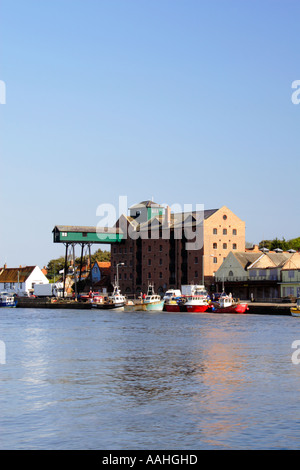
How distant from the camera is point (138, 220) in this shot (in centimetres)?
15738

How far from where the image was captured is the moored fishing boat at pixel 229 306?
352 feet

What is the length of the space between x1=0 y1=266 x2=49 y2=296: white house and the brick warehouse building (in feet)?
117

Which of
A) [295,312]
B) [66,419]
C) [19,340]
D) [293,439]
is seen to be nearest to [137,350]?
[19,340]

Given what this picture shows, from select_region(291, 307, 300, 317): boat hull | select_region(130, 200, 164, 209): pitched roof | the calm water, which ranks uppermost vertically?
select_region(130, 200, 164, 209): pitched roof

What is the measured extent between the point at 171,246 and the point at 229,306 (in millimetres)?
36892

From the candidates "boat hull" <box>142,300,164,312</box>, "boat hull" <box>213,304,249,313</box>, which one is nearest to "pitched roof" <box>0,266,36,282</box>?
"boat hull" <box>142,300,164,312</box>

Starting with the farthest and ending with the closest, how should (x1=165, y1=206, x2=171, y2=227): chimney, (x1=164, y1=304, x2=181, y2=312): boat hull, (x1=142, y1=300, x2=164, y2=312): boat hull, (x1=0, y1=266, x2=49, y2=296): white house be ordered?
(x1=0, y1=266, x2=49, y2=296): white house < (x1=165, y1=206, x2=171, y2=227): chimney < (x1=142, y1=300, x2=164, y2=312): boat hull < (x1=164, y1=304, x2=181, y2=312): boat hull

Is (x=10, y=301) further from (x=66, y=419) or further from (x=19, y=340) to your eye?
(x=66, y=419)

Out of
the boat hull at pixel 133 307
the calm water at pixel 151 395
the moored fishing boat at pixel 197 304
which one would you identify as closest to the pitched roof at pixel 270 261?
the moored fishing boat at pixel 197 304

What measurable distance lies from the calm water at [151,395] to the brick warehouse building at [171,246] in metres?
77.3

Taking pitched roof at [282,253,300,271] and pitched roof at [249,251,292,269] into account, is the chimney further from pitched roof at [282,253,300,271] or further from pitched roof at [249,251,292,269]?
pitched roof at [282,253,300,271]

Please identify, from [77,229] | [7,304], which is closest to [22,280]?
[7,304]

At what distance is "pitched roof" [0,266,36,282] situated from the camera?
187m
